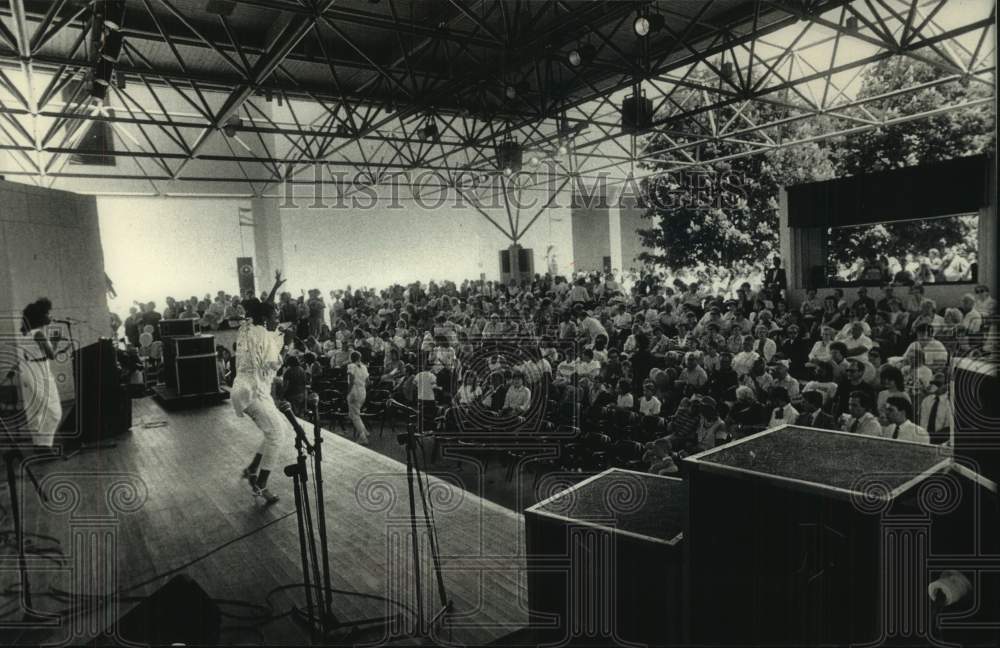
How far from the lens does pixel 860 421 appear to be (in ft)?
16.5

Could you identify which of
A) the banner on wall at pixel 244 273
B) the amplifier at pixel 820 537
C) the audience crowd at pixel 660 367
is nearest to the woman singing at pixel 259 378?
the audience crowd at pixel 660 367

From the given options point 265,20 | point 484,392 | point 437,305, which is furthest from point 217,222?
point 484,392

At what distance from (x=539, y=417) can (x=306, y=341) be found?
5853mm

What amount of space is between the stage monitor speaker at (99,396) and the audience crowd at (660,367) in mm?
1721

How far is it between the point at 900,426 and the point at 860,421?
0.28 meters

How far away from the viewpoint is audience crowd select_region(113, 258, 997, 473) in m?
5.73

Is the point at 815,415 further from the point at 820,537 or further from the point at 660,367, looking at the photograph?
the point at 820,537

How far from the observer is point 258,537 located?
13.9ft

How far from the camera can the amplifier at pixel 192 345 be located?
9.15 meters

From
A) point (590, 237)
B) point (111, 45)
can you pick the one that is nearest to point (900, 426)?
point (111, 45)

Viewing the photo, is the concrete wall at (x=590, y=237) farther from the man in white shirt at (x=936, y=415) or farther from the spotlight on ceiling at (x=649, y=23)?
the man in white shirt at (x=936, y=415)

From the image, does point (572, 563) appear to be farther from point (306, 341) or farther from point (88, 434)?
point (306, 341)

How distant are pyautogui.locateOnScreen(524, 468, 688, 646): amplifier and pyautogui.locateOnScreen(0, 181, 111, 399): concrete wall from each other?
5.71 m

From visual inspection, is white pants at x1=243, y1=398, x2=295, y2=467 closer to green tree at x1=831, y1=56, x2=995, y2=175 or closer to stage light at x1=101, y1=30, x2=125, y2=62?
stage light at x1=101, y1=30, x2=125, y2=62
